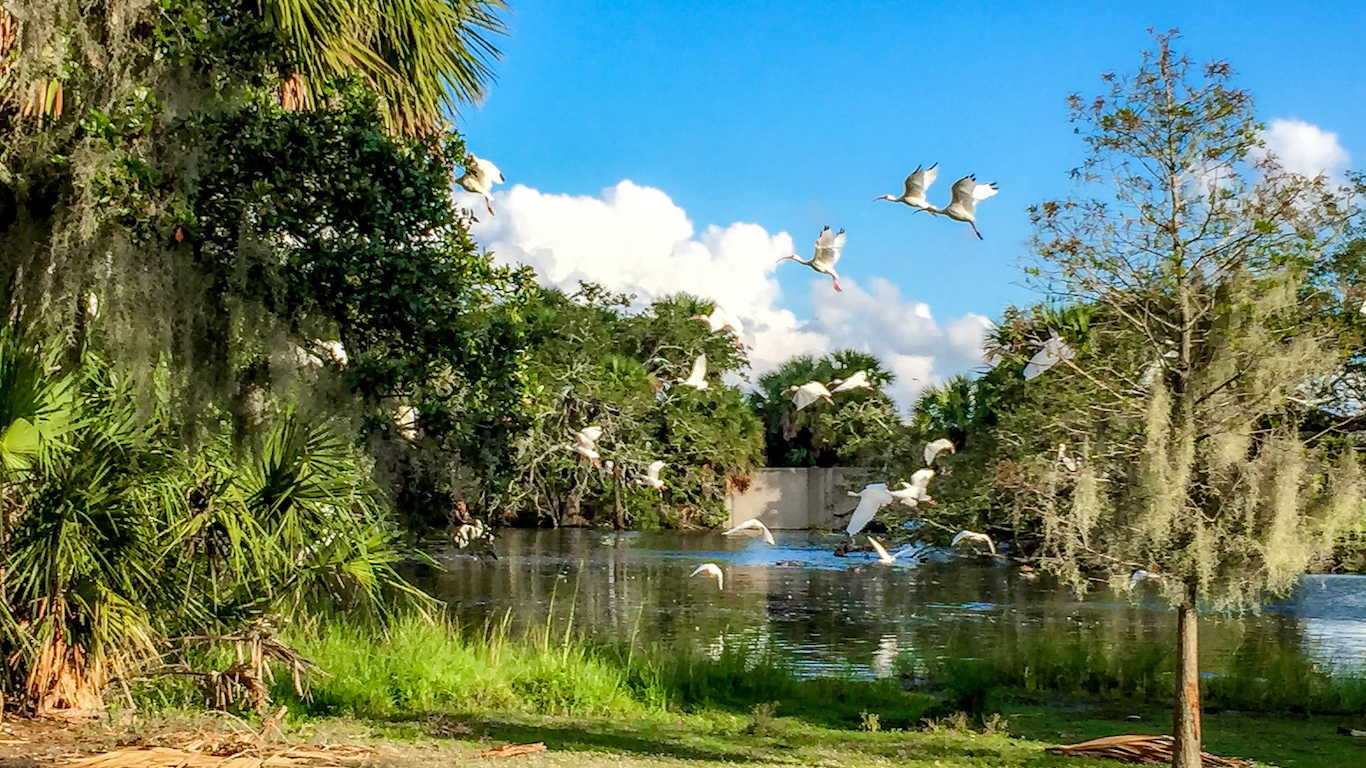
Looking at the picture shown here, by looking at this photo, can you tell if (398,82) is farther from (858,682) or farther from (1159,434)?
(1159,434)

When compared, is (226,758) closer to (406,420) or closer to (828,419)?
(406,420)

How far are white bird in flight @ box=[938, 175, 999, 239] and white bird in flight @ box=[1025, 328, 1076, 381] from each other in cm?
97

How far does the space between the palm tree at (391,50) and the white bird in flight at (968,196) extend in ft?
12.2

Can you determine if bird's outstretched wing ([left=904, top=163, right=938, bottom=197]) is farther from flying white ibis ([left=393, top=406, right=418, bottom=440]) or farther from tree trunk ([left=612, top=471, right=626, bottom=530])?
tree trunk ([left=612, top=471, right=626, bottom=530])

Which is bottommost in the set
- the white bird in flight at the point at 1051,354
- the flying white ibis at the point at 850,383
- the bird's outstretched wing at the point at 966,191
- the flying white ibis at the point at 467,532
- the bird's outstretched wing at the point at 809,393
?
the flying white ibis at the point at 467,532

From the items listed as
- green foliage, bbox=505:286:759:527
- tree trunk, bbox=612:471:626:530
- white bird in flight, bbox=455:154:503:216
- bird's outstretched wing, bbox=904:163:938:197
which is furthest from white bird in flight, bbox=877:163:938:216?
tree trunk, bbox=612:471:626:530

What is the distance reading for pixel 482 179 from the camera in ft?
29.1

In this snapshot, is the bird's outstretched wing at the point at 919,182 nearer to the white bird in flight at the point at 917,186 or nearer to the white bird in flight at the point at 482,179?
the white bird in flight at the point at 917,186

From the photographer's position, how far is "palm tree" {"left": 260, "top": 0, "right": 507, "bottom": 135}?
8.56m

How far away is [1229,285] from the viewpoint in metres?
5.57

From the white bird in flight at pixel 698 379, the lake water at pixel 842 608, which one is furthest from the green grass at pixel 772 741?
the white bird in flight at pixel 698 379

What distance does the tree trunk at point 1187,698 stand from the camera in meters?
5.71

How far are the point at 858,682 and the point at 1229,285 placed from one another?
4.81m

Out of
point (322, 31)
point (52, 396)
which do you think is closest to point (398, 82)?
point (322, 31)
